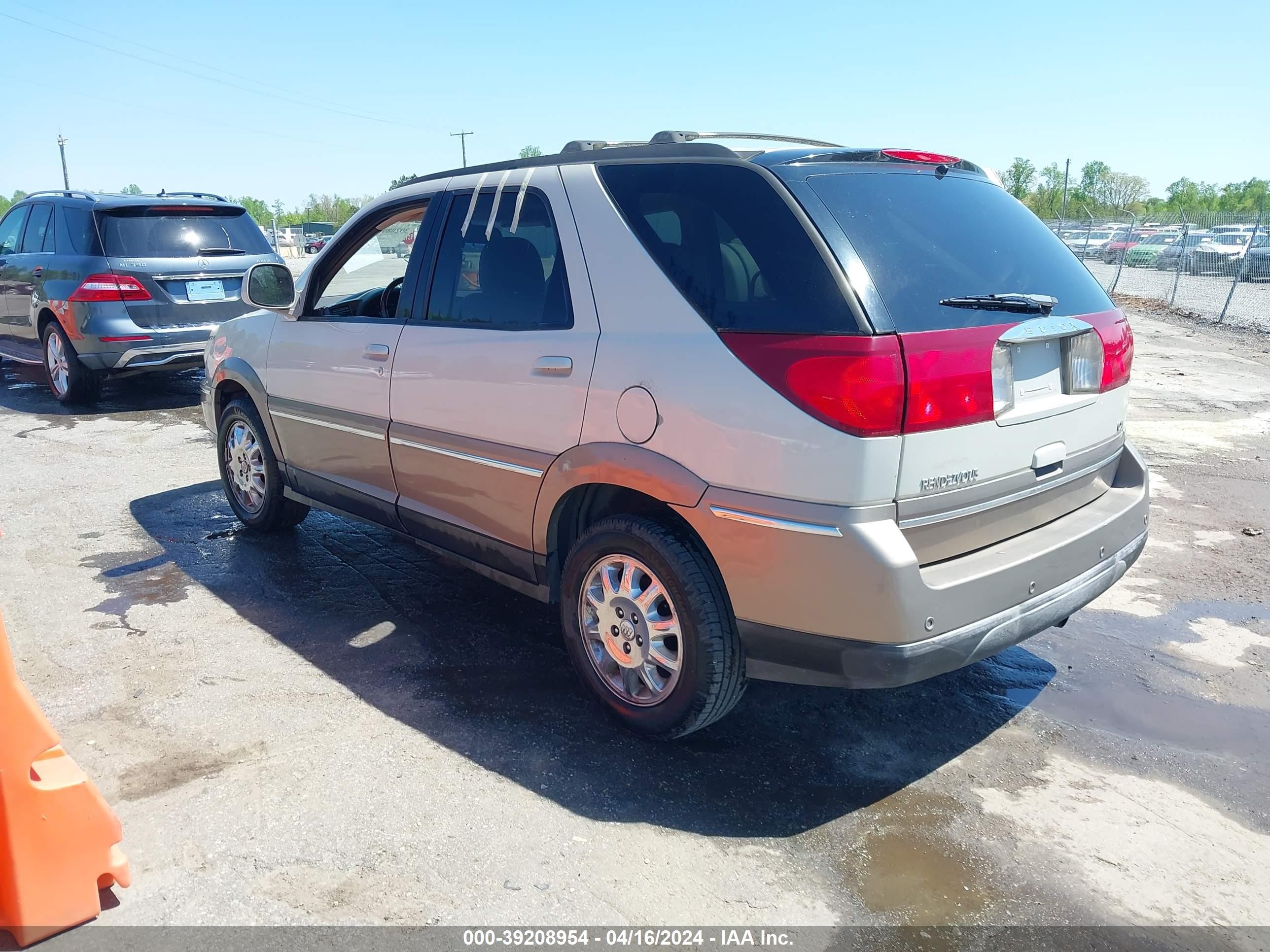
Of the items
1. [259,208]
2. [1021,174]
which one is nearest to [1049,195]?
[1021,174]

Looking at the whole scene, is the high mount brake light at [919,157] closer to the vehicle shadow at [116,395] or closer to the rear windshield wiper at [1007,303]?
the rear windshield wiper at [1007,303]

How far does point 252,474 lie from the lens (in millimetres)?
5461

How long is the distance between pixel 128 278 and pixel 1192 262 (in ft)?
72.3

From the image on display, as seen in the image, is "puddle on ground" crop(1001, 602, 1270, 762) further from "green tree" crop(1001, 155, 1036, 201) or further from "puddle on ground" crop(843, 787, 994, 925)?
"green tree" crop(1001, 155, 1036, 201)

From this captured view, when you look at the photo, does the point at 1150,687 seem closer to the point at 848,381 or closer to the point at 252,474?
the point at 848,381

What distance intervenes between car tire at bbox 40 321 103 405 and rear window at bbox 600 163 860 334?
7.86 m

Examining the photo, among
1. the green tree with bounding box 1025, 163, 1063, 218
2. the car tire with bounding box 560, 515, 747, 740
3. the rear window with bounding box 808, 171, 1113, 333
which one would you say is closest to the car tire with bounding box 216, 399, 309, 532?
the car tire with bounding box 560, 515, 747, 740

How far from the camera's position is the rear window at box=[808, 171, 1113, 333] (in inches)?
108

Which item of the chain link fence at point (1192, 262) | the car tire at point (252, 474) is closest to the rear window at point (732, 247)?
the car tire at point (252, 474)

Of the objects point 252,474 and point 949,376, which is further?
point 252,474

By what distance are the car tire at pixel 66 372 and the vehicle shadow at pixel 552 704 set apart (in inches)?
193

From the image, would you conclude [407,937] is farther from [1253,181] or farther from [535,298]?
[1253,181]

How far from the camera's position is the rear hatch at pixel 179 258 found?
8758mm

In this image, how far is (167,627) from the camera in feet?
14.0
